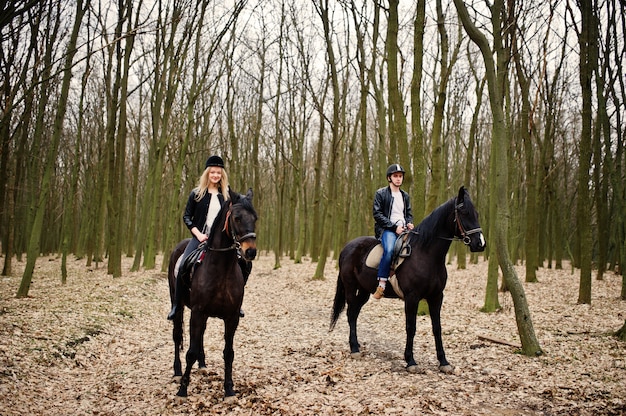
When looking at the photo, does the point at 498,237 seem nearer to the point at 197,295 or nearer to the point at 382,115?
the point at 197,295

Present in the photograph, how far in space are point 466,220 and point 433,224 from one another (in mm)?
510

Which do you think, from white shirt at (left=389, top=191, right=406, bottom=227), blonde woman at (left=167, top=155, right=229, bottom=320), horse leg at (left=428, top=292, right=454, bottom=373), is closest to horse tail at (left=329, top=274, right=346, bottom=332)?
white shirt at (left=389, top=191, right=406, bottom=227)

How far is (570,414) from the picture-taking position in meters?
4.36

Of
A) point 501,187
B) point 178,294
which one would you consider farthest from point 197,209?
point 501,187

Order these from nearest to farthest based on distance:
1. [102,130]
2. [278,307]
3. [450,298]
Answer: [278,307] → [450,298] → [102,130]

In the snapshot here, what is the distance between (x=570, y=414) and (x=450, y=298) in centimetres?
828

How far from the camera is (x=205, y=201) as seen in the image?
5.49m

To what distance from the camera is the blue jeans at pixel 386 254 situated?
6.60m

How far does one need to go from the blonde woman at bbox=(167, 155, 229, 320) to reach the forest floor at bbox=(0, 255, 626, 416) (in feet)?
4.50

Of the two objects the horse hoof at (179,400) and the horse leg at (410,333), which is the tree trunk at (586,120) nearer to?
the horse leg at (410,333)

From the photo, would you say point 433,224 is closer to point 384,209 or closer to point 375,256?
point 384,209

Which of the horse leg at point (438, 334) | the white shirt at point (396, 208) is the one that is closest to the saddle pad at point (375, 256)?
the white shirt at point (396, 208)

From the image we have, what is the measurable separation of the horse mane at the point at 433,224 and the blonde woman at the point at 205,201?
9.80 feet

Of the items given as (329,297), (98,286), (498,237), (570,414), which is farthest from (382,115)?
(570,414)
